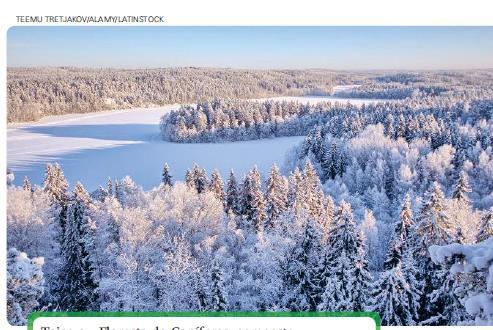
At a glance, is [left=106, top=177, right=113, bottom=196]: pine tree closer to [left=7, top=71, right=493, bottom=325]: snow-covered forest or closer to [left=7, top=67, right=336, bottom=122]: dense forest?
[left=7, top=71, right=493, bottom=325]: snow-covered forest

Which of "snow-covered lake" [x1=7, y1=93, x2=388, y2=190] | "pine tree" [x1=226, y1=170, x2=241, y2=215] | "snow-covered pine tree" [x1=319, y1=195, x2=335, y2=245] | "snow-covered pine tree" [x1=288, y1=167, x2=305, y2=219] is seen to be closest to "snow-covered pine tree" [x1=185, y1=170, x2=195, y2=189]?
"pine tree" [x1=226, y1=170, x2=241, y2=215]

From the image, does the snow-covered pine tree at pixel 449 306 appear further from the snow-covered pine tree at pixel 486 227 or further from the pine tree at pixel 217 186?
the pine tree at pixel 217 186

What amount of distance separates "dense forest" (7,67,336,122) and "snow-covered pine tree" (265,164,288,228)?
680 cm

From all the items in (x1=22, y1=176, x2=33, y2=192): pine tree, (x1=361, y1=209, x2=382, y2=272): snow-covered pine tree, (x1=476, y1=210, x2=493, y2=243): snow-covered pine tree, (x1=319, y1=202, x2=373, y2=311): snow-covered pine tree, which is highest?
(x1=22, y1=176, x2=33, y2=192): pine tree

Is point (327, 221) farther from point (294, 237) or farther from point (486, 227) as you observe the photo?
point (486, 227)

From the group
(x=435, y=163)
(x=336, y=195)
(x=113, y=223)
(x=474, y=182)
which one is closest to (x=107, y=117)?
(x=113, y=223)

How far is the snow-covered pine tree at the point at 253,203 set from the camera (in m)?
25.9

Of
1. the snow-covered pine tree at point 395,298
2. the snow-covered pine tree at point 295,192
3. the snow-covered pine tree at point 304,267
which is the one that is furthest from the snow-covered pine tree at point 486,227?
the snow-covered pine tree at point 295,192

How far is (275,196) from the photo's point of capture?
26281 mm

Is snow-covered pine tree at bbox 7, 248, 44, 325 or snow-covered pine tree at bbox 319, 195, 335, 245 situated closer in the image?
snow-covered pine tree at bbox 7, 248, 44, 325

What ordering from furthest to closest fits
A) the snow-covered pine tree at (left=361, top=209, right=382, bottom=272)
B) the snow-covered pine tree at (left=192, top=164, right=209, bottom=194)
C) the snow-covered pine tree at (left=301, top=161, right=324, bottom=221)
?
the snow-covered pine tree at (left=192, top=164, right=209, bottom=194) < the snow-covered pine tree at (left=301, top=161, right=324, bottom=221) < the snow-covered pine tree at (left=361, top=209, right=382, bottom=272)

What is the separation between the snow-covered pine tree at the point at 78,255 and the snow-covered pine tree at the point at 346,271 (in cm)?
1019

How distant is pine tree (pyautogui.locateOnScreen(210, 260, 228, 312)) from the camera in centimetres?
1151
